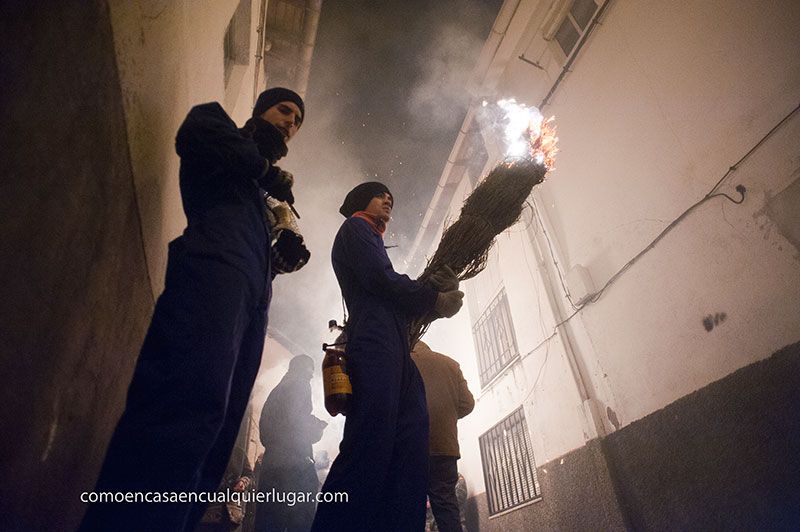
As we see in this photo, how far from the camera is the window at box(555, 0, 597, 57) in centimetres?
666

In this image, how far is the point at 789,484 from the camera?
3.10 metres

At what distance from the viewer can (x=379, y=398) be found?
6.06 ft

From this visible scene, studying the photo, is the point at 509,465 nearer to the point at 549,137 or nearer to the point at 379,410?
the point at 549,137

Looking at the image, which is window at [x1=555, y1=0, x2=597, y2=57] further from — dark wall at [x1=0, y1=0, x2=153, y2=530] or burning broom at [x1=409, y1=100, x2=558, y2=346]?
dark wall at [x1=0, y1=0, x2=153, y2=530]

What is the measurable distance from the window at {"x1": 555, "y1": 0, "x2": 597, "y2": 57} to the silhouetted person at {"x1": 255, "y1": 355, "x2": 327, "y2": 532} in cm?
696

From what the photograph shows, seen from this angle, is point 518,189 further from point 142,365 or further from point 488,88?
point 488,88

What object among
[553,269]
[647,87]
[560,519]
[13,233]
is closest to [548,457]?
[560,519]

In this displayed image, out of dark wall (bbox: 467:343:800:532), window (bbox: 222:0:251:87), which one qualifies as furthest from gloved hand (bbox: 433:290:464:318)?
window (bbox: 222:0:251:87)

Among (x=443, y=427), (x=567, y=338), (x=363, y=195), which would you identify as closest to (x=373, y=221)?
(x=363, y=195)

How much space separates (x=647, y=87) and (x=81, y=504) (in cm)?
637

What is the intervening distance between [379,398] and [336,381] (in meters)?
0.23

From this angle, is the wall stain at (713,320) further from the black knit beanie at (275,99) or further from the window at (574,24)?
the window at (574,24)

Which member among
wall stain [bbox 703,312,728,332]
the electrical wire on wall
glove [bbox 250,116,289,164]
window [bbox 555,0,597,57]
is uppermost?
window [bbox 555,0,597,57]

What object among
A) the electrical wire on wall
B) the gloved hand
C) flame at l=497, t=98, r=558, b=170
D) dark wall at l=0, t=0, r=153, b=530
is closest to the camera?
dark wall at l=0, t=0, r=153, b=530
